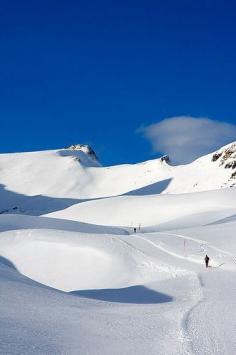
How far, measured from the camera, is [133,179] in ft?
589

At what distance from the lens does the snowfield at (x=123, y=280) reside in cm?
1290

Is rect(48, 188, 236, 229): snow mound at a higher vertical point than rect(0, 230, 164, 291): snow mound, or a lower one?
higher

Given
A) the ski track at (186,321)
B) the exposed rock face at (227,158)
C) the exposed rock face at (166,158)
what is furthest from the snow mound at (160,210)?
the exposed rock face at (166,158)

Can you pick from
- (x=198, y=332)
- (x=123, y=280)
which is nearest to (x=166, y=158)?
(x=123, y=280)

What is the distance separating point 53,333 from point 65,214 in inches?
2630

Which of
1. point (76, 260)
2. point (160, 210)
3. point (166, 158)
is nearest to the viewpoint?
point (76, 260)

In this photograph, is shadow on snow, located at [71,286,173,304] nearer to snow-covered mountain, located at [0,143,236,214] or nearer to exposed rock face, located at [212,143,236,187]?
snow-covered mountain, located at [0,143,236,214]

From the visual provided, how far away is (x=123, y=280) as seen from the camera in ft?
96.9

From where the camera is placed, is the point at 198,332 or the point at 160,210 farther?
the point at 160,210

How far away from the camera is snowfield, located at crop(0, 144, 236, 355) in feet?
42.3

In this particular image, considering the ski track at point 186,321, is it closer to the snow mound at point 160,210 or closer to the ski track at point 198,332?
the ski track at point 198,332

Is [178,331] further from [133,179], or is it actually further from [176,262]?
[133,179]

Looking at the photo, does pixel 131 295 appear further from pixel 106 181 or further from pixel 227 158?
pixel 106 181

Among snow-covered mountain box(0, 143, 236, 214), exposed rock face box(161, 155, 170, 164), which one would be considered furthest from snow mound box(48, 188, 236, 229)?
exposed rock face box(161, 155, 170, 164)
